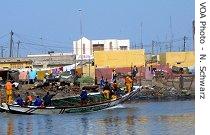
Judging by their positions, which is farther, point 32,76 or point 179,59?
point 179,59

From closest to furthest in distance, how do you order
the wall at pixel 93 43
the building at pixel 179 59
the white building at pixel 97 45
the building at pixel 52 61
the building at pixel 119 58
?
the building at pixel 119 58
the building at pixel 179 59
the building at pixel 52 61
the white building at pixel 97 45
the wall at pixel 93 43

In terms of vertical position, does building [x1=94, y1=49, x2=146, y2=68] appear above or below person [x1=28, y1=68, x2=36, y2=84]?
above

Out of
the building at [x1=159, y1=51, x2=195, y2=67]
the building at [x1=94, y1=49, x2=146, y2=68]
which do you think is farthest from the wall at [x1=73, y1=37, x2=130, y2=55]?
the building at [x1=94, y1=49, x2=146, y2=68]

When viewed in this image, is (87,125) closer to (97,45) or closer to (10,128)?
(10,128)

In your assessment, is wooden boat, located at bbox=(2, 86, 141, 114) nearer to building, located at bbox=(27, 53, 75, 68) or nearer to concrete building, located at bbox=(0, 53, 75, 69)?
concrete building, located at bbox=(0, 53, 75, 69)

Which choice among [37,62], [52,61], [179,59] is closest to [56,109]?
[179,59]

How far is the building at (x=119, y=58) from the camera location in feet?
205

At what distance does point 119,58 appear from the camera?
6309 centimetres

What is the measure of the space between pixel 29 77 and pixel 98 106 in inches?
776

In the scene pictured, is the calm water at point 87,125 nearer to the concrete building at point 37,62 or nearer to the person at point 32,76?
the person at point 32,76

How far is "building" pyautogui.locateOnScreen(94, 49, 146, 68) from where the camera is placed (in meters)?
62.6

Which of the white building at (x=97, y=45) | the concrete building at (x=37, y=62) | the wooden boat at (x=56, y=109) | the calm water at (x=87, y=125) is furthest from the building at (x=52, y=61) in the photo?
the calm water at (x=87, y=125)

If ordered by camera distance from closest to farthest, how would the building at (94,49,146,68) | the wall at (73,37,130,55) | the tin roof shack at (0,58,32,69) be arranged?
the building at (94,49,146,68) < the tin roof shack at (0,58,32,69) < the wall at (73,37,130,55)
